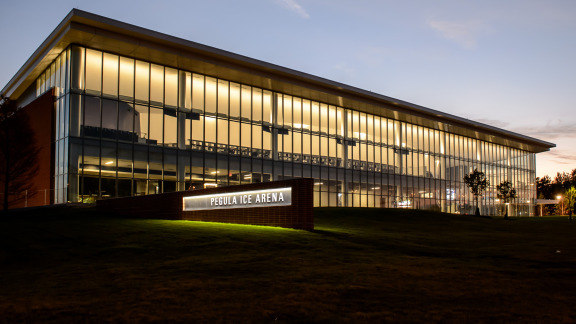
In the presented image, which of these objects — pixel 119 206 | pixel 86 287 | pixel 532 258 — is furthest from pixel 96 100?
pixel 532 258

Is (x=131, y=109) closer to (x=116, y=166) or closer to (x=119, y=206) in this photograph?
(x=116, y=166)

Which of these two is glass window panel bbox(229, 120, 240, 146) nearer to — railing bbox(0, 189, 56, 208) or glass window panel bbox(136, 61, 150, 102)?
glass window panel bbox(136, 61, 150, 102)

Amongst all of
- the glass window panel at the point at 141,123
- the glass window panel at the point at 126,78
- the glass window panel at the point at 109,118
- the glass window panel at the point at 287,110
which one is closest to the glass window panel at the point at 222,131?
the glass window panel at the point at 141,123

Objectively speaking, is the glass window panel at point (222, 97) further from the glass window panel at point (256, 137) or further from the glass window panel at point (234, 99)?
the glass window panel at point (256, 137)

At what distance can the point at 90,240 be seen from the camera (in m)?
15.2

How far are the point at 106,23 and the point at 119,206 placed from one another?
38.6ft

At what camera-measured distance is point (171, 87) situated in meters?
36.8

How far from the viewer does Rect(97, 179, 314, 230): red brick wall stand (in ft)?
61.0

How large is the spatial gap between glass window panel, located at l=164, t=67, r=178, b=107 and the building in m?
0.09

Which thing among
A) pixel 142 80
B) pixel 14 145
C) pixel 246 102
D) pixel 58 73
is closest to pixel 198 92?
pixel 142 80

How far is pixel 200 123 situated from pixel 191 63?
4815 mm

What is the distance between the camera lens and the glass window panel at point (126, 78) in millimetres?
34250

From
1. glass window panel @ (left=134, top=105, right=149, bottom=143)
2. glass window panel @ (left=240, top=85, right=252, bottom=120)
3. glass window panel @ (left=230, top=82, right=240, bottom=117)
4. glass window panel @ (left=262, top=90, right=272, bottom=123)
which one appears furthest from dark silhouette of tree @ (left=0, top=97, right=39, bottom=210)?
glass window panel @ (left=262, top=90, right=272, bottom=123)

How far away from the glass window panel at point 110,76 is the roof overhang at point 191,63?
0.63 m
